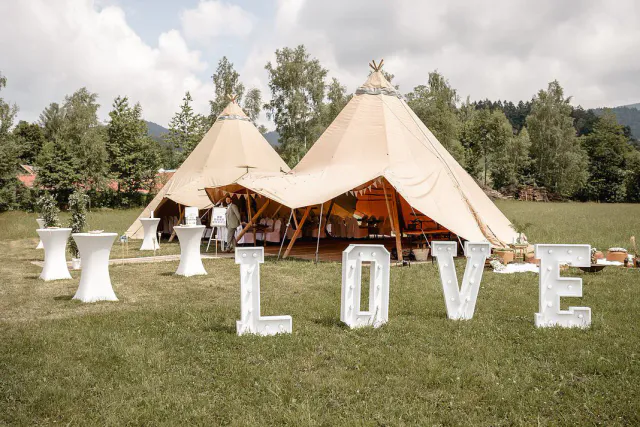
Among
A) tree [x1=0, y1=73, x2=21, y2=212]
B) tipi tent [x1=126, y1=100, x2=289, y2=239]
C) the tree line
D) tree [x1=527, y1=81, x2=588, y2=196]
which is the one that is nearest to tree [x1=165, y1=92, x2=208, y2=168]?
the tree line

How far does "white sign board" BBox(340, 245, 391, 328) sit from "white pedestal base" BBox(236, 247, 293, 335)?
0.61m

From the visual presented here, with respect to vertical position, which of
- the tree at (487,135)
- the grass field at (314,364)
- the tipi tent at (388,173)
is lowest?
the grass field at (314,364)

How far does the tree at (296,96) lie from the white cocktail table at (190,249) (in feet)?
79.4

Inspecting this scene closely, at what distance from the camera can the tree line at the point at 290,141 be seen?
3116cm

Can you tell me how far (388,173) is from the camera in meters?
10.9

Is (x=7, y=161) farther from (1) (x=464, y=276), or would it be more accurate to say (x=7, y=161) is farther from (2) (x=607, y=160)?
(2) (x=607, y=160)

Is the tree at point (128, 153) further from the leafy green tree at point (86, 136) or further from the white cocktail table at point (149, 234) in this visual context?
the white cocktail table at point (149, 234)

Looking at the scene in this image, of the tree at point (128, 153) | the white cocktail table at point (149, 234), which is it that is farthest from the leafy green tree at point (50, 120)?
the white cocktail table at point (149, 234)

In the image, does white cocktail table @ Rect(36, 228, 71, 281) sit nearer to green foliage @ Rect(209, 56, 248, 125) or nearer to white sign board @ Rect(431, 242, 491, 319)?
white sign board @ Rect(431, 242, 491, 319)

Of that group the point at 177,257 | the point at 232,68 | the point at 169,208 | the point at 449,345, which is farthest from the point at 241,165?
the point at 232,68

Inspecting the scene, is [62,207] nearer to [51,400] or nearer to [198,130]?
[198,130]

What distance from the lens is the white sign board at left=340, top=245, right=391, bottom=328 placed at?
5127 millimetres

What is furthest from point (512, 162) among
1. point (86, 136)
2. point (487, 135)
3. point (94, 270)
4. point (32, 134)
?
point (94, 270)

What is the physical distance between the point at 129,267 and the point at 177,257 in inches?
73.3
